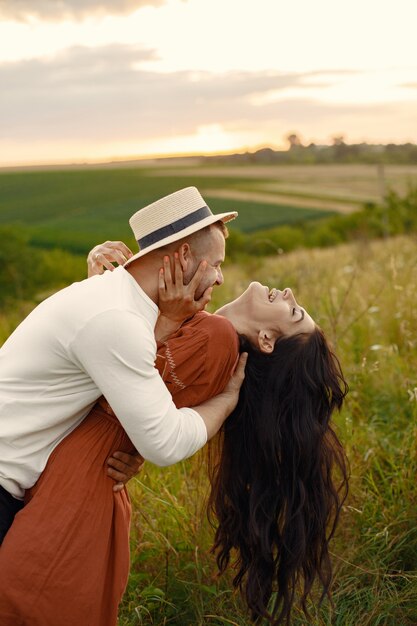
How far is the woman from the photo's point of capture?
248 centimetres

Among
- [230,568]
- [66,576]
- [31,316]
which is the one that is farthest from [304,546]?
[31,316]

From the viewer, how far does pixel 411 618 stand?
3375 millimetres

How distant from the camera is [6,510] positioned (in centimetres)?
253

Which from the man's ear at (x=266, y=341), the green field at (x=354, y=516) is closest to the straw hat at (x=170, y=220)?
the man's ear at (x=266, y=341)

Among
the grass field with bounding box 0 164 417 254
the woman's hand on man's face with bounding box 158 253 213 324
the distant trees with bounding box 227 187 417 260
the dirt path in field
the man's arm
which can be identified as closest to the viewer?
the man's arm

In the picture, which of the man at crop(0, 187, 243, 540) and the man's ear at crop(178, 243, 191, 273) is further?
the man's ear at crop(178, 243, 191, 273)

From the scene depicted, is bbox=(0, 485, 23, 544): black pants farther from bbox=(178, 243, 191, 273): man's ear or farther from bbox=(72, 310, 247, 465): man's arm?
bbox=(178, 243, 191, 273): man's ear

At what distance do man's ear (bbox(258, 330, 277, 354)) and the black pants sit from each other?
99cm

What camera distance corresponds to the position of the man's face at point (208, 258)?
2473mm

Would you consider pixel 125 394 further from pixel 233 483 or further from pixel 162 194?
pixel 162 194

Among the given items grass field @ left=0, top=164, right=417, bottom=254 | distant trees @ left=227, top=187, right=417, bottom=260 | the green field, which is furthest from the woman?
grass field @ left=0, top=164, right=417, bottom=254

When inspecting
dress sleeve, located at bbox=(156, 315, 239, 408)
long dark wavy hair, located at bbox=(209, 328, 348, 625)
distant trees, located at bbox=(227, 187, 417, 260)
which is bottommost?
distant trees, located at bbox=(227, 187, 417, 260)

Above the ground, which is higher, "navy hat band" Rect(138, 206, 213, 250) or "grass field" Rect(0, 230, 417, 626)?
"navy hat band" Rect(138, 206, 213, 250)

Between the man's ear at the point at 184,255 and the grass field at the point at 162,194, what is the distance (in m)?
30.7
